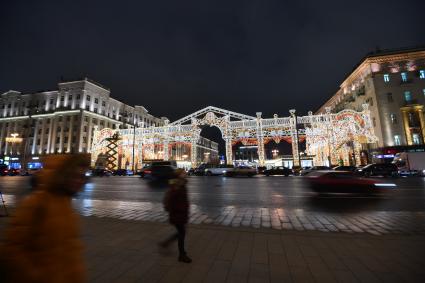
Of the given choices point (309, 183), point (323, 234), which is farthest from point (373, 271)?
point (309, 183)

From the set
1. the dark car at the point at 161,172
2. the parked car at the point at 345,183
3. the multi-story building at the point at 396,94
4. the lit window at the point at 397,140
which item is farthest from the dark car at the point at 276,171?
the parked car at the point at 345,183

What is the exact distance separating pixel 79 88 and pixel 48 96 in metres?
13.0

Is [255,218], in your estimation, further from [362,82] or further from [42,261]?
[362,82]

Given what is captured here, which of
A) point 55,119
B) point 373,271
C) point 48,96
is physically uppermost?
point 48,96

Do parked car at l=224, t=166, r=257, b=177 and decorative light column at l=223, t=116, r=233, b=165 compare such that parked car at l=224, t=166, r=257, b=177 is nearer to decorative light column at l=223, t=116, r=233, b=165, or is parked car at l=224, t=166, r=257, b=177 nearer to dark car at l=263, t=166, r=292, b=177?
dark car at l=263, t=166, r=292, b=177

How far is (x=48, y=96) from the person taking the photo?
7538 centimetres

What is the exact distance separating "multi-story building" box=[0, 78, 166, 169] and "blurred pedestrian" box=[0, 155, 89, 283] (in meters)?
67.6

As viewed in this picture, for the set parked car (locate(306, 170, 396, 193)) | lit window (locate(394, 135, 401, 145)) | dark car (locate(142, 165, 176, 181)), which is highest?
lit window (locate(394, 135, 401, 145))

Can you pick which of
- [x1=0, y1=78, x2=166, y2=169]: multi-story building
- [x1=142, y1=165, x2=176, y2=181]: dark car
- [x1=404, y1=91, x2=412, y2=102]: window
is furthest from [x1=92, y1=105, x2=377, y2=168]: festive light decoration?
[x1=0, y1=78, x2=166, y2=169]: multi-story building

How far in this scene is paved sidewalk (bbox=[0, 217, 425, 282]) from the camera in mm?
3498

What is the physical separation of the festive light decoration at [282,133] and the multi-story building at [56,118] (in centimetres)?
2277

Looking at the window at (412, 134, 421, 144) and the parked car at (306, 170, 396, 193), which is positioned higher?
the window at (412, 134, 421, 144)

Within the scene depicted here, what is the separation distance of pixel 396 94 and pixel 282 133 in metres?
23.9

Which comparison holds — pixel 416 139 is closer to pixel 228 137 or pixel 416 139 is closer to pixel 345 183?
pixel 228 137
